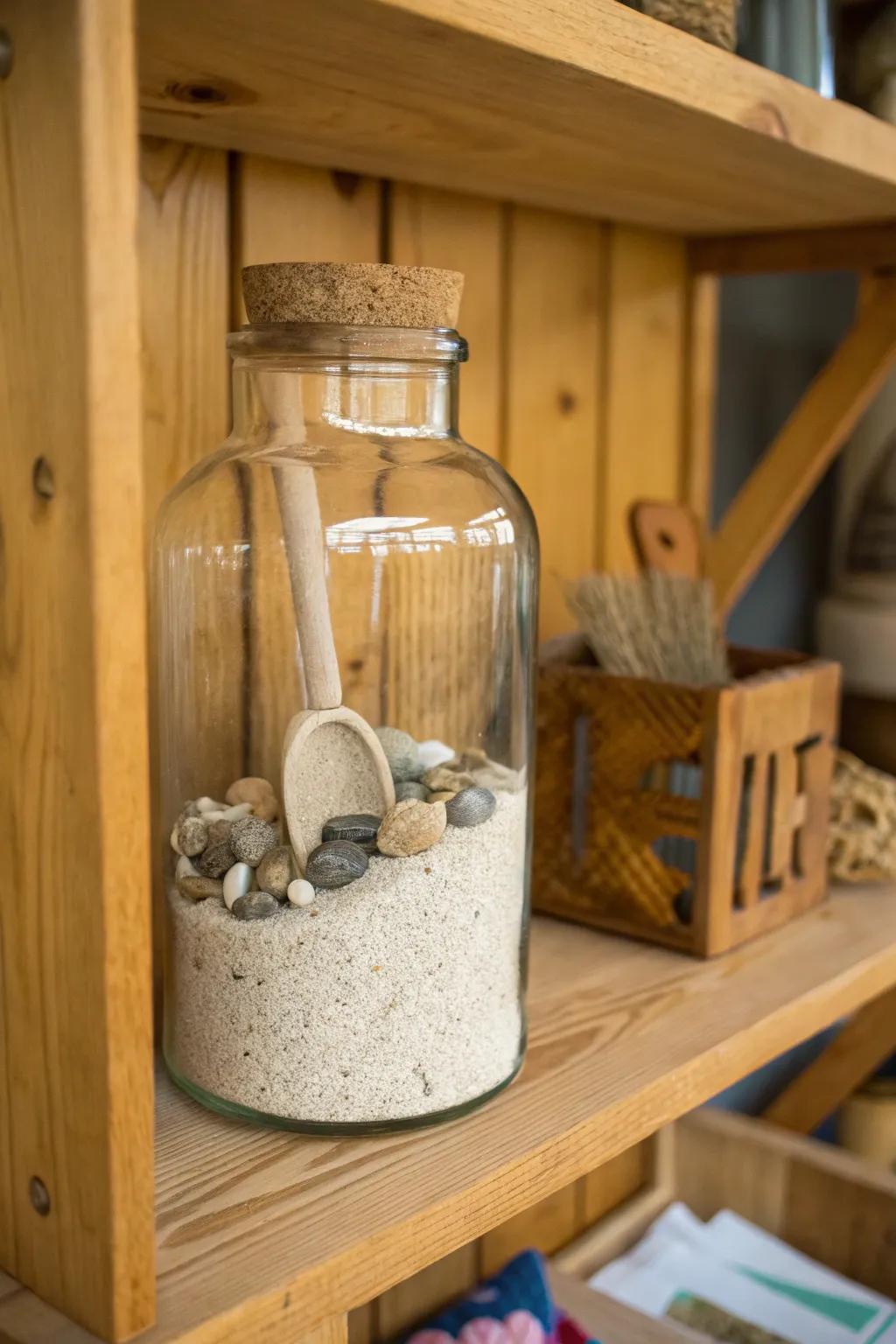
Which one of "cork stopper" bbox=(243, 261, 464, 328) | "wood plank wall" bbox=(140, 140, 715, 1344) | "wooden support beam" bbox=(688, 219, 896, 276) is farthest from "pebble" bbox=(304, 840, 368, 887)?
"wooden support beam" bbox=(688, 219, 896, 276)

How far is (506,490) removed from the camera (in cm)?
63

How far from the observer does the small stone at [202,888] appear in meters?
0.57

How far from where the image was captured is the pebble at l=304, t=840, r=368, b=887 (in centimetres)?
55

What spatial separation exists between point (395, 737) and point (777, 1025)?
0.28 m

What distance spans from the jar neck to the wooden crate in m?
0.26

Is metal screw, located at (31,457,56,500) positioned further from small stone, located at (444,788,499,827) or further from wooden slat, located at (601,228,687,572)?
wooden slat, located at (601,228,687,572)

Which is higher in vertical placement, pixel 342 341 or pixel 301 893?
pixel 342 341

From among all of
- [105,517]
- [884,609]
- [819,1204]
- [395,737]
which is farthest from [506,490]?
[819,1204]

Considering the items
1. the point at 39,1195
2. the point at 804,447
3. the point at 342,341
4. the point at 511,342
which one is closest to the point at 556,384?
the point at 511,342

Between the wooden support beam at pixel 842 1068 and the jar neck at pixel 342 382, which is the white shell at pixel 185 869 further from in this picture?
the wooden support beam at pixel 842 1068

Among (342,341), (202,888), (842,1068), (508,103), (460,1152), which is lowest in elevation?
(842,1068)

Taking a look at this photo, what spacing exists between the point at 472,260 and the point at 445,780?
1.41ft

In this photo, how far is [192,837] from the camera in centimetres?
59

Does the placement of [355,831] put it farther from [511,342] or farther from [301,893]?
[511,342]
